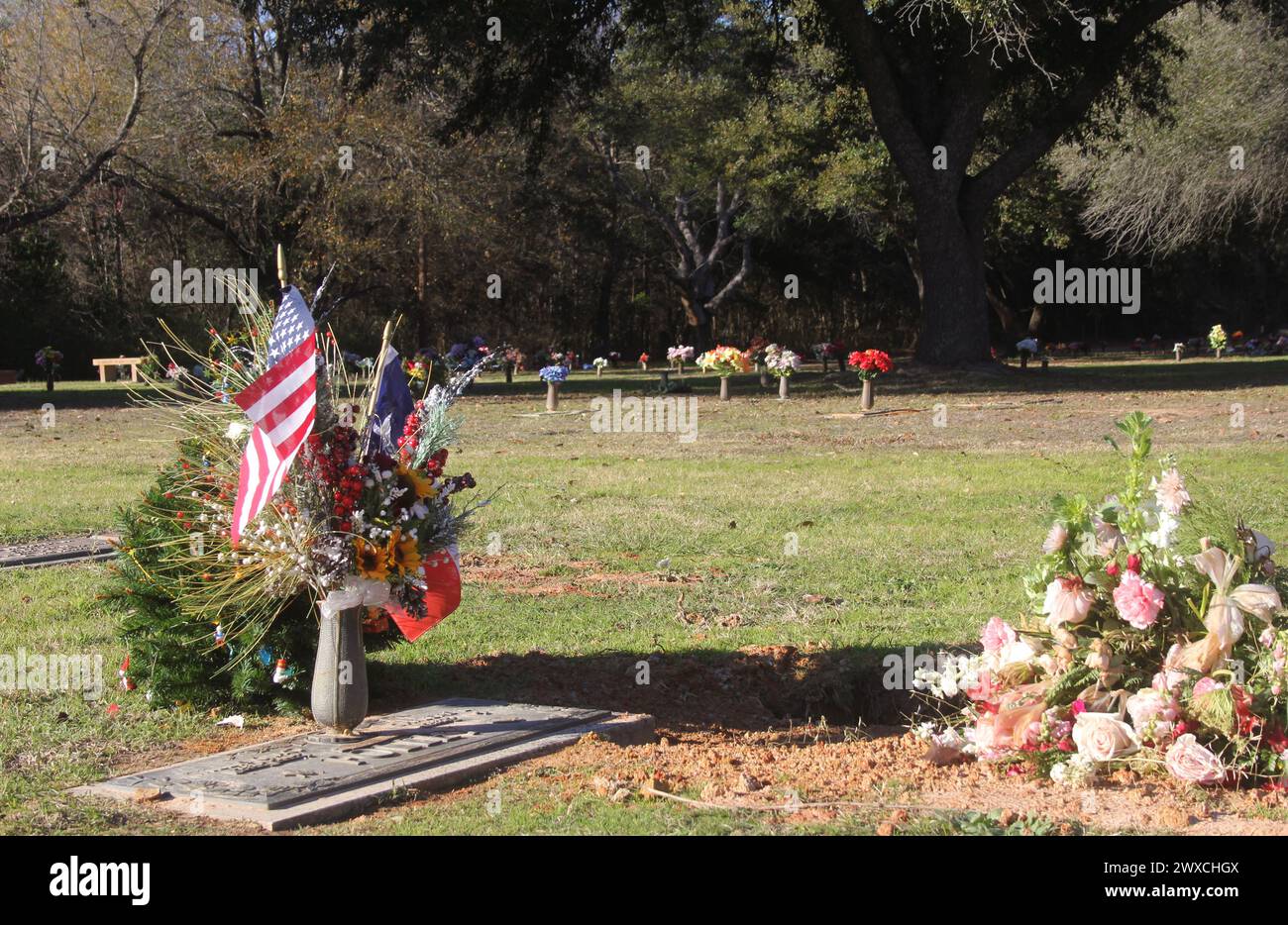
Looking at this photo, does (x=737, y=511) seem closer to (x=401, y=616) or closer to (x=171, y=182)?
(x=401, y=616)

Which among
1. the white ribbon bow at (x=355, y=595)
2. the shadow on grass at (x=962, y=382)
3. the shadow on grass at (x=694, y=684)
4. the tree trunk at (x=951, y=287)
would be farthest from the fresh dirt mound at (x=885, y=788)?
the tree trunk at (x=951, y=287)

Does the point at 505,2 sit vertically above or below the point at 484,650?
above

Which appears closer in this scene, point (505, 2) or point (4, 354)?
point (505, 2)

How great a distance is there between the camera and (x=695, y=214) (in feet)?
148

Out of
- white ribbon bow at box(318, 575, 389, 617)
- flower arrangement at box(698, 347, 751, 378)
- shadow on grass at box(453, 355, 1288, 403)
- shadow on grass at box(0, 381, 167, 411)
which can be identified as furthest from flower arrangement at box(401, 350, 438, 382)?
white ribbon bow at box(318, 575, 389, 617)

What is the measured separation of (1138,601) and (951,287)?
22.6 meters

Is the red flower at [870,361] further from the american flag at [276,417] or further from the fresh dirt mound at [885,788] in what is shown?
the american flag at [276,417]

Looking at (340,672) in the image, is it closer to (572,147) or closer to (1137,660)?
(1137,660)

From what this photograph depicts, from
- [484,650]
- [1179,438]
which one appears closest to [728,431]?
[1179,438]

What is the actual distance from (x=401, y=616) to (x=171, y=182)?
27868 millimetres

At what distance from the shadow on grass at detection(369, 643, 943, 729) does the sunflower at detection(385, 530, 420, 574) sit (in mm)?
1198

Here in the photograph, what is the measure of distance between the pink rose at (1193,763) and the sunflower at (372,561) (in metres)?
3.09

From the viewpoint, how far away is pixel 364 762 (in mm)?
5469

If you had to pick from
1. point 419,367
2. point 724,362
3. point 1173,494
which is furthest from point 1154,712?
point 724,362
